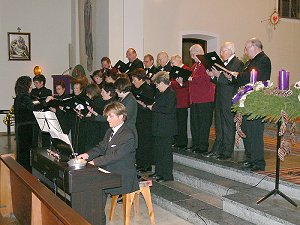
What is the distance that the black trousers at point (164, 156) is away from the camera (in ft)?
18.7

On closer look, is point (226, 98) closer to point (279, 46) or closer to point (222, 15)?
point (222, 15)

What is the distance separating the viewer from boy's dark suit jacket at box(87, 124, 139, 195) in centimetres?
402

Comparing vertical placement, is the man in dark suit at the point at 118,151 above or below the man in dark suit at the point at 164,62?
below

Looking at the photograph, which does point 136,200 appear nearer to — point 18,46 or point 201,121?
point 201,121

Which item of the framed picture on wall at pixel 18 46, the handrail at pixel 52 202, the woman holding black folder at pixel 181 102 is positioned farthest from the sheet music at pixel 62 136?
the framed picture on wall at pixel 18 46

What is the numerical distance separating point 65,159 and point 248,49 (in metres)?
2.59

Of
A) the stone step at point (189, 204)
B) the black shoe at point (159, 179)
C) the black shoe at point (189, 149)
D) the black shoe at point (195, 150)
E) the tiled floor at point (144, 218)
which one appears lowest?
the tiled floor at point (144, 218)

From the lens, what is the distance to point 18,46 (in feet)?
40.1

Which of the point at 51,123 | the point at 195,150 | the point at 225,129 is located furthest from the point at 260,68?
the point at 51,123

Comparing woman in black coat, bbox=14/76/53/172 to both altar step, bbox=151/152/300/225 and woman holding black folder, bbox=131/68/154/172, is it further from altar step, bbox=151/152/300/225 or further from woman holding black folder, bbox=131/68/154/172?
altar step, bbox=151/152/300/225

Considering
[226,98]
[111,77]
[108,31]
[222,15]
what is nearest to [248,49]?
[226,98]

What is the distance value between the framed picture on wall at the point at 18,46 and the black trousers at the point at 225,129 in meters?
8.22

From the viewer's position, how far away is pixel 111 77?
6199 millimetres

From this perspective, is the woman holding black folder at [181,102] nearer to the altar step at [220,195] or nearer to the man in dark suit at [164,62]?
the man in dark suit at [164,62]
